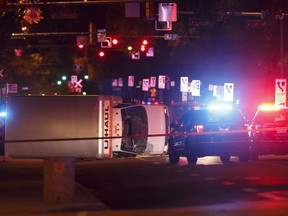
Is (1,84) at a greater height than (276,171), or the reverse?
(1,84)

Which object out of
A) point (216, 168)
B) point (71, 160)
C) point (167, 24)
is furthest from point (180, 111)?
point (71, 160)

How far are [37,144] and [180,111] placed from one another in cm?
1271

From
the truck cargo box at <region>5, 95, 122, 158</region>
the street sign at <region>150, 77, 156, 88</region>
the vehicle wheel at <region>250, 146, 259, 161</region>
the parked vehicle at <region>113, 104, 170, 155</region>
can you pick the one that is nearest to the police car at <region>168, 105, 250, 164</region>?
the vehicle wheel at <region>250, 146, 259, 161</region>

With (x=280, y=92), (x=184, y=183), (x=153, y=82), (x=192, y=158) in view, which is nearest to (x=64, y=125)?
(x=192, y=158)

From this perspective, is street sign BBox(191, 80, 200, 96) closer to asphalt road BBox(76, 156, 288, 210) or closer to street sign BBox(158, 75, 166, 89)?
street sign BBox(158, 75, 166, 89)

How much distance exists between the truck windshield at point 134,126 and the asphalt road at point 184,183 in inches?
89.4

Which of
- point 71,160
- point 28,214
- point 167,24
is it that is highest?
A: point 167,24

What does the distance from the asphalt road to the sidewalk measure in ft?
1.53

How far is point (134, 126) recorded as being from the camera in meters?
28.0

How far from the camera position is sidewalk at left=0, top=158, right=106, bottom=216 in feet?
44.8

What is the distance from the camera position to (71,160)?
14.5 meters

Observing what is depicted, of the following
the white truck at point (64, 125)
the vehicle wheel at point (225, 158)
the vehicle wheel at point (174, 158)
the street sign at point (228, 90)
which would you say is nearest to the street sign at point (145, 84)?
the street sign at point (228, 90)

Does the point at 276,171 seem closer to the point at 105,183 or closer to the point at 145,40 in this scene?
the point at 105,183

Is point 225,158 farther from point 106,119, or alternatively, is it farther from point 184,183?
point 184,183
